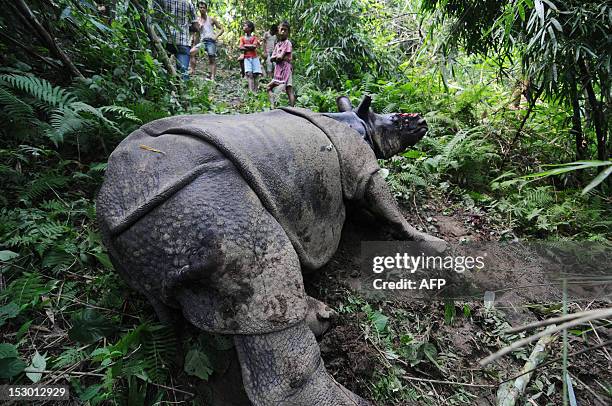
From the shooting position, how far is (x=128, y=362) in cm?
192

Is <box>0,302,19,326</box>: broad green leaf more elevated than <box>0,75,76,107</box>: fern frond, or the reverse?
<box>0,75,76,107</box>: fern frond

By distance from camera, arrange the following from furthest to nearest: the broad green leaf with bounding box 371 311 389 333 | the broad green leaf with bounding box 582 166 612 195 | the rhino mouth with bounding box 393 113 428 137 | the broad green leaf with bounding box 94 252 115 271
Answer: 1. the rhino mouth with bounding box 393 113 428 137
2. the broad green leaf with bounding box 371 311 389 333
3. the broad green leaf with bounding box 94 252 115 271
4. the broad green leaf with bounding box 582 166 612 195

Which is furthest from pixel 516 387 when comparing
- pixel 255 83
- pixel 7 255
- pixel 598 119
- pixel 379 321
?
pixel 255 83

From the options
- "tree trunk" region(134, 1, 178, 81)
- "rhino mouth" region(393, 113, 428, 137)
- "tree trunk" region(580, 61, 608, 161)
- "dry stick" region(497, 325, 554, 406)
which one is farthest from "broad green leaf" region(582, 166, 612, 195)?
"tree trunk" region(134, 1, 178, 81)

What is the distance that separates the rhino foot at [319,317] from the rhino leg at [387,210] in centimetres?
92

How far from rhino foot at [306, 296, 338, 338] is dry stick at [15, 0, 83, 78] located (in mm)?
3128

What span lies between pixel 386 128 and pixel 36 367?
121 inches

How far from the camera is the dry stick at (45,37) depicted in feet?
10.8

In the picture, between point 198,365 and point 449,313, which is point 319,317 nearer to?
point 198,365

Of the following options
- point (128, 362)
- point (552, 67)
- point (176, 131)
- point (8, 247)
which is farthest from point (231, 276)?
point (552, 67)

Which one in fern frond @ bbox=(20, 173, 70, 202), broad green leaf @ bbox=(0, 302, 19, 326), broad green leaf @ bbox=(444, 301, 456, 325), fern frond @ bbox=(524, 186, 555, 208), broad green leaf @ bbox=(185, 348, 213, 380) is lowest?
broad green leaf @ bbox=(444, 301, 456, 325)

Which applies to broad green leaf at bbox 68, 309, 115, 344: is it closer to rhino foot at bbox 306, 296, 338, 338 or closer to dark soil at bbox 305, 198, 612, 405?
rhino foot at bbox 306, 296, 338, 338

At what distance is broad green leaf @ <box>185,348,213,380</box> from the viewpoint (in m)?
1.87

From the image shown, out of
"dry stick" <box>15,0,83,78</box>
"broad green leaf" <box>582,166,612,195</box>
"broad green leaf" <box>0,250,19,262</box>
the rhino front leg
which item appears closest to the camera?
"broad green leaf" <box>582,166,612,195</box>
